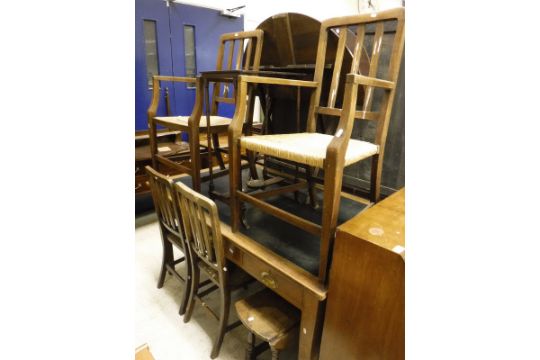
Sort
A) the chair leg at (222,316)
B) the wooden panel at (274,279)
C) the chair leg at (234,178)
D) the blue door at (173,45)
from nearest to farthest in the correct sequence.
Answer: the wooden panel at (274,279) → the chair leg at (234,178) → the chair leg at (222,316) → the blue door at (173,45)

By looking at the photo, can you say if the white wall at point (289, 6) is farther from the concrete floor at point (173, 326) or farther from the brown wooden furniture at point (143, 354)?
the brown wooden furniture at point (143, 354)

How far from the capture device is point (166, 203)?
1.63m

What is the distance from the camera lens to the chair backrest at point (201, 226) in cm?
127

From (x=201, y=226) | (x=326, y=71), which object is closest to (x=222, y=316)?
(x=201, y=226)

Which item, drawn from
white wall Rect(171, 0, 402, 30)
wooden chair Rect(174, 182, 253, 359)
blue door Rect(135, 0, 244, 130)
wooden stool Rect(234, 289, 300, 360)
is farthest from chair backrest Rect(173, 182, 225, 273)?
white wall Rect(171, 0, 402, 30)

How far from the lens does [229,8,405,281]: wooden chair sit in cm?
95

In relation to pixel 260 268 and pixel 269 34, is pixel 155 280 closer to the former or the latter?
pixel 260 268

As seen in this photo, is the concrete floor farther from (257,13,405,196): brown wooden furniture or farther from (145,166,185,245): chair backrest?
(257,13,405,196): brown wooden furniture

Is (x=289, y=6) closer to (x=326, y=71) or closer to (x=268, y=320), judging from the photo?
(x=326, y=71)

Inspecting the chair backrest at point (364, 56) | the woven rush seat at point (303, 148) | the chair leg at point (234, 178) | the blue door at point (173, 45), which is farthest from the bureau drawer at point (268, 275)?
the blue door at point (173, 45)

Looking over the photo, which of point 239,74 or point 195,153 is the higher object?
point 239,74

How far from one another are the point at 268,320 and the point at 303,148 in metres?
0.75

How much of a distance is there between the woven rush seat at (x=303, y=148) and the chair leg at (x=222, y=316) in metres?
0.70

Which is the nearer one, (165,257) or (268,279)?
(268,279)
